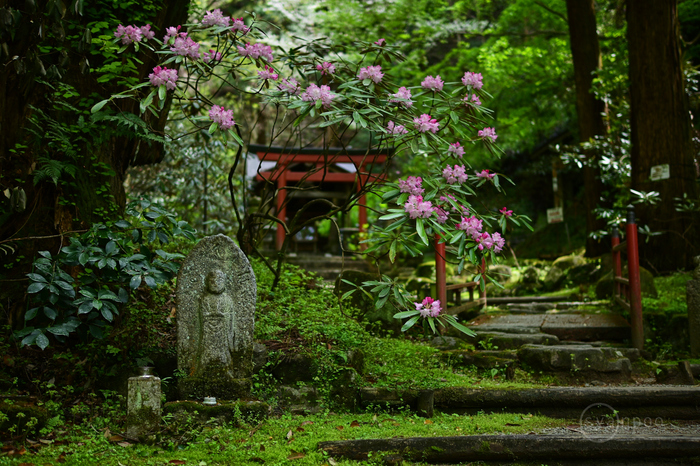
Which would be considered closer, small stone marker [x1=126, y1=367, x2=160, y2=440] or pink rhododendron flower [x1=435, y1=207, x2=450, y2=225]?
small stone marker [x1=126, y1=367, x2=160, y2=440]

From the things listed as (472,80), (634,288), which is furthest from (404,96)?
(634,288)

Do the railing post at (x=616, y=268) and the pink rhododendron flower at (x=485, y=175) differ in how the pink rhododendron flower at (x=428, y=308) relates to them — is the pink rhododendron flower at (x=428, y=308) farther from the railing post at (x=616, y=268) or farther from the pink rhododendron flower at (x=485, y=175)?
the railing post at (x=616, y=268)

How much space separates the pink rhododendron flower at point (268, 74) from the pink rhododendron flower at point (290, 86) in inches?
3.6

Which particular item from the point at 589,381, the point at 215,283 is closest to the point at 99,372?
the point at 215,283

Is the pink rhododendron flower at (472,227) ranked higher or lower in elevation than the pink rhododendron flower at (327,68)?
lower

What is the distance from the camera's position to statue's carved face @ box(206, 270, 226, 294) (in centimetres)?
425

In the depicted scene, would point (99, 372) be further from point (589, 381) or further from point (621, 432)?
point (589, 381)

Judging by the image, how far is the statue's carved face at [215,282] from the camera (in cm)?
425

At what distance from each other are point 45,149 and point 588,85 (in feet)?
31.0

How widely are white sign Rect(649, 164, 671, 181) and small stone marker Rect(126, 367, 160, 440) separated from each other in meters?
6.97

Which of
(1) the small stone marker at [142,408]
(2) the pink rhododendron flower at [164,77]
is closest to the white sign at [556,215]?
(2) the pink rhododendron flower at [164,77]

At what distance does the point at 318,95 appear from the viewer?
4055mm

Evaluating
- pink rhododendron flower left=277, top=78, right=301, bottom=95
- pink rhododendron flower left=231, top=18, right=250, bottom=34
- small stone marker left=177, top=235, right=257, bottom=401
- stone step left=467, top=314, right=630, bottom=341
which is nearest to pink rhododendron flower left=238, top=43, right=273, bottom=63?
pink rhododendron flower left=231, top=18, right=250, bottom=34

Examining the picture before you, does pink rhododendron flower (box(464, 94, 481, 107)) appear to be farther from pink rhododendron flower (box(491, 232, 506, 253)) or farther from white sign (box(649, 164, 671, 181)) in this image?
white sign (box(649, 164, 671, 181))
